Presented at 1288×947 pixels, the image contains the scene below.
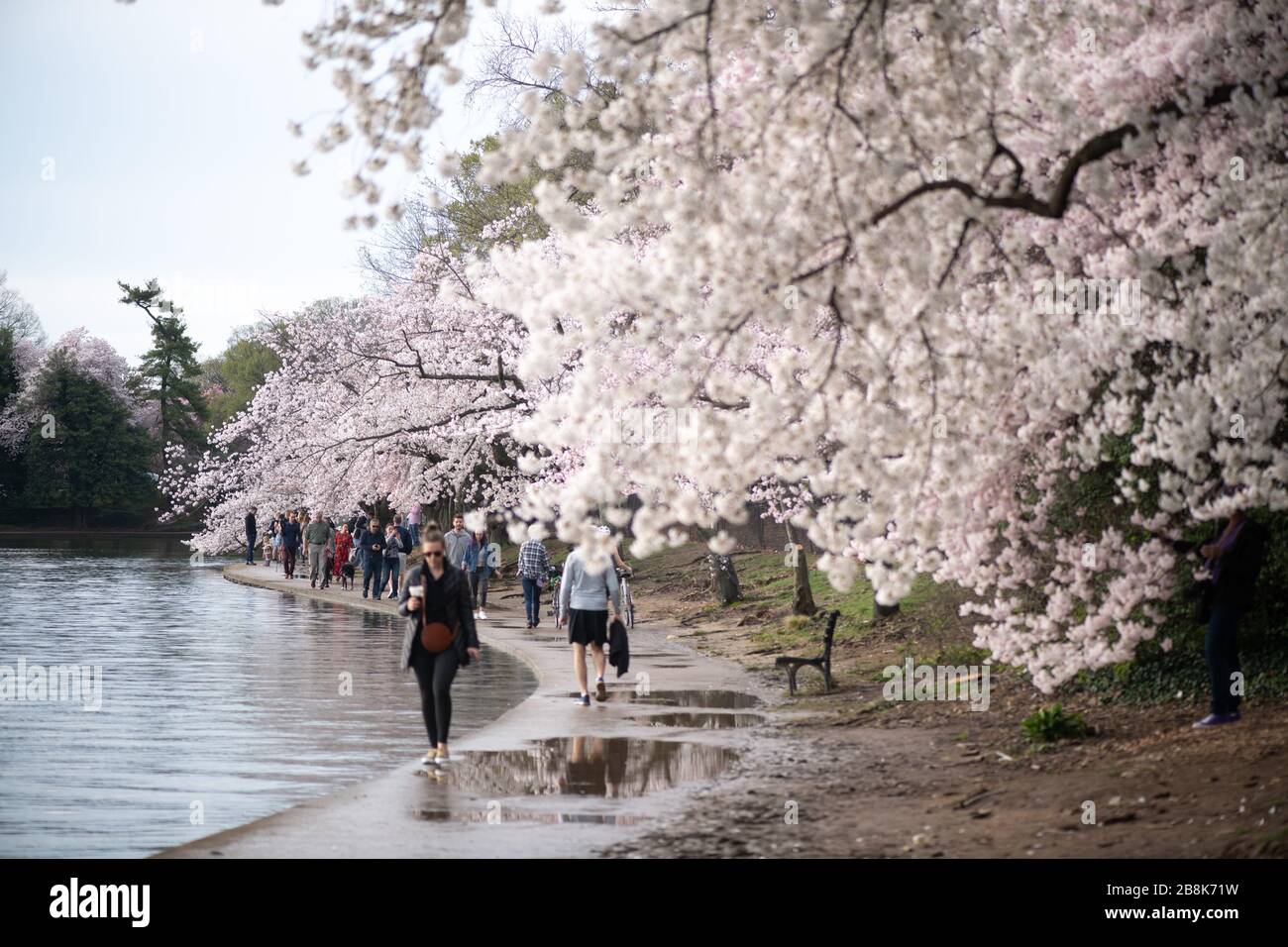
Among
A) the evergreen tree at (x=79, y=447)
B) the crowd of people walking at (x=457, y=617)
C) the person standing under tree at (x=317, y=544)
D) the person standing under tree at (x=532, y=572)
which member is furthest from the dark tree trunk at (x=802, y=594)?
the evergreen tree at (x=79, y=447)

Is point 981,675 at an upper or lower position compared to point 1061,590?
lower

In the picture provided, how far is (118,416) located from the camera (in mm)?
89500

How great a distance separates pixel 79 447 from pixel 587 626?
7868 cm

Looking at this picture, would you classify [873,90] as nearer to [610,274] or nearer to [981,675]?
[610,274]

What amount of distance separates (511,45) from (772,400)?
2174 cm

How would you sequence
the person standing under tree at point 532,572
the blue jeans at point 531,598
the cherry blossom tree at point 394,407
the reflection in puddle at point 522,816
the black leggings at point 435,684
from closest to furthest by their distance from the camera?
the reflection in puddle at point 522,816 → the black leggings at point 435,684 → the person standing under tree at point 532,572 → the blue jeans at point 531,598 → the cherry blossom tree at point 394,407

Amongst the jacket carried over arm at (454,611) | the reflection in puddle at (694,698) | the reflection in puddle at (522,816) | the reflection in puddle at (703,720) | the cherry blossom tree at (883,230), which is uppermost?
the cherry blossom tree at (883,230)

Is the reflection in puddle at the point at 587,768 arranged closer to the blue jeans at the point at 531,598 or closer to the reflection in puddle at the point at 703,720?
the reflection in puddle at the point at 703,720

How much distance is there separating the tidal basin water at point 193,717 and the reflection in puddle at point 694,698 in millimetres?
1263

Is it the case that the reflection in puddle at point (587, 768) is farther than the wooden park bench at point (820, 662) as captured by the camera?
No

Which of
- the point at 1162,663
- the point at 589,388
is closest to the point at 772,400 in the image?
the point at 589,388

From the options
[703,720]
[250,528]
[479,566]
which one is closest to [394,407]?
[479,566]

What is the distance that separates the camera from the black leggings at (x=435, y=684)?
11.6 meters

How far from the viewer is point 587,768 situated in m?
11.3
